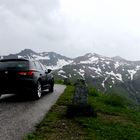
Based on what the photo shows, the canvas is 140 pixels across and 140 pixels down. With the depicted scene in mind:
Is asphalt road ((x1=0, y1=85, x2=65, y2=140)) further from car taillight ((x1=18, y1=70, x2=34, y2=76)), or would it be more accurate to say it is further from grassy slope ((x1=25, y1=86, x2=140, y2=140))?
car taillight ((x1=18, y1=70, x2=34, y2=76))

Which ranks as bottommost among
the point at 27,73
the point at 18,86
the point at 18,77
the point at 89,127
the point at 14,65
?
the point at 89,127

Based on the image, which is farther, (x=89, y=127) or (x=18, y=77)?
(x=18, y=77)

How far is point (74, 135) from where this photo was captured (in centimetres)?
957

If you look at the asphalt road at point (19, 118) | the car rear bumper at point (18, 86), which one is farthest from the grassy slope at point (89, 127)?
the car rear bumper at point (18, 86)

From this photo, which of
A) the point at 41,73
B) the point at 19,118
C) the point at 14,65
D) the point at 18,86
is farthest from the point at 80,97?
the point at 41,73

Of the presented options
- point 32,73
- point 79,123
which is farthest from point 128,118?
point 32,73

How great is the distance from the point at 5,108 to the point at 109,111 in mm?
3846

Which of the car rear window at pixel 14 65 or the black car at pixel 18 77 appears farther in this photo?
the car rear window at pixel 14 65

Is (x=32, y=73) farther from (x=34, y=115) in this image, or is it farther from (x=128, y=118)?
(x=128, y=118)

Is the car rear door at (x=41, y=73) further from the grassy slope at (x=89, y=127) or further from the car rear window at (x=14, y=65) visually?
the grassy slope at (x=89, y=127)

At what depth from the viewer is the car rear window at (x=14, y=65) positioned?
17172 mm

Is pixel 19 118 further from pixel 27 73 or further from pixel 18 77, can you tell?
pixel 27 73

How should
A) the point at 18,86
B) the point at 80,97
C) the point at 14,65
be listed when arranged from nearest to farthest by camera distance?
the point at 80,97 < the point at 18,86 < the point at 14,65

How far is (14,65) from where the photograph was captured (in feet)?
56.8
